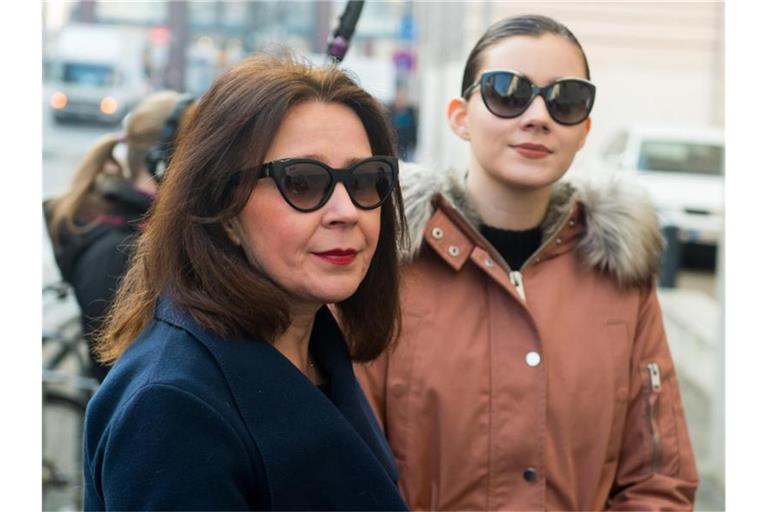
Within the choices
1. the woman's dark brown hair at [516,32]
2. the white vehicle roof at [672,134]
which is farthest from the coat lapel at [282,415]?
the white vehicle roof at [672,134]

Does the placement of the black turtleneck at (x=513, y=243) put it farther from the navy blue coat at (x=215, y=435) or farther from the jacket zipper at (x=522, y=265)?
the navy blue coat at (x=215, y=435)

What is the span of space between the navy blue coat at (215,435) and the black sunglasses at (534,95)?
859 mm

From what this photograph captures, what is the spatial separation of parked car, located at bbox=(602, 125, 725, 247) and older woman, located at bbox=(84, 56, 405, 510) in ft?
35.9

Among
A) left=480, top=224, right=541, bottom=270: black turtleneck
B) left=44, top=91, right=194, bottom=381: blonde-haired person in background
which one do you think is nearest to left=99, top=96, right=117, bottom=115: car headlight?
left=44, top=91, right=194, bottom=381: blonde-haired person in background

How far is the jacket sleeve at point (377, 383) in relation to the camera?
2.20m

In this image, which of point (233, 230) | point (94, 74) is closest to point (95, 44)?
point (94, 74)

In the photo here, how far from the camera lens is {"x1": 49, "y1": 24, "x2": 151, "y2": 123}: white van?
3228 cm

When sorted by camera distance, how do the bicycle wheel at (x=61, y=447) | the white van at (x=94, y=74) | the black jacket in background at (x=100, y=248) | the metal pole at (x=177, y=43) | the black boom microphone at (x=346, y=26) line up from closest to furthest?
the black boom microphone at (x=346, y=26) → the black jacket in background at (x=100, y=248) → the bicycle wheel at (x=61, y=447) → the white van at (x=94, y=74) → the metal pole at (x=177, y=43)

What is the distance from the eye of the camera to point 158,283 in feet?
5.56

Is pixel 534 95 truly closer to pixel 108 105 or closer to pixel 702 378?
pixel 702 378

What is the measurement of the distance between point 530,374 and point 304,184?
31.9 inches
